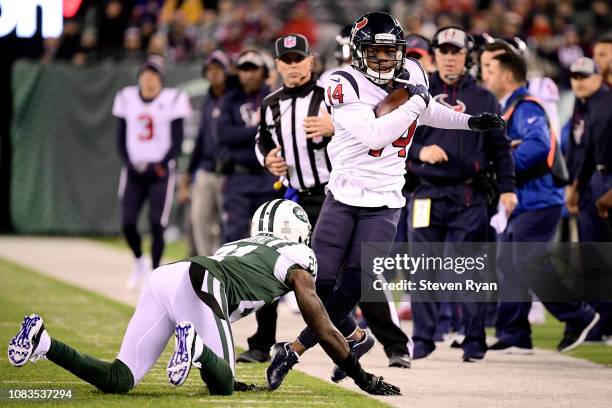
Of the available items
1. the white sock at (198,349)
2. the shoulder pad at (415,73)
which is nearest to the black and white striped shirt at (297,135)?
the shoulder pad at (415,73)

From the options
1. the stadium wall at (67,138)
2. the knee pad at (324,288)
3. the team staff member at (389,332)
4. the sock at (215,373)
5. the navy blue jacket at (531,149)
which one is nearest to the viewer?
the sock at (215,373)

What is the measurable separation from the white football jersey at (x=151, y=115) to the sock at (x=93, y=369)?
6.15m

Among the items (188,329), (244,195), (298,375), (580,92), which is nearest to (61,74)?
(244,195)

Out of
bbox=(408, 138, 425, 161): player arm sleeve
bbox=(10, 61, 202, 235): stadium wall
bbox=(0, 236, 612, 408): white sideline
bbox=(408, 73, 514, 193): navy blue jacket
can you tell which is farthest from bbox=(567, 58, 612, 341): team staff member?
bbox=(10, 61, 202, 235): stadium wall

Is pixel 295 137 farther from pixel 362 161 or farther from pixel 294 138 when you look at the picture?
pixel 362 161

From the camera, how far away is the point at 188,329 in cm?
572

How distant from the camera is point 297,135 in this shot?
26.8 feet

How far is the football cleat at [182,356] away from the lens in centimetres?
565

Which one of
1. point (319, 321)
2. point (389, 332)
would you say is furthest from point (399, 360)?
point (319, 321)

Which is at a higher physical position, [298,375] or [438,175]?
[438,175]

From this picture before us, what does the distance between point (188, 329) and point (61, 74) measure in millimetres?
13068

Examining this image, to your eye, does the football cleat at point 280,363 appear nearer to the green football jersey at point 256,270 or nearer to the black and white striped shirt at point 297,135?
the green football jersey at point 256,270

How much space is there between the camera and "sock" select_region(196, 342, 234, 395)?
19.4 feet

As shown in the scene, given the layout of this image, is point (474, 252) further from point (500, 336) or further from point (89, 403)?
point (89, 403)
